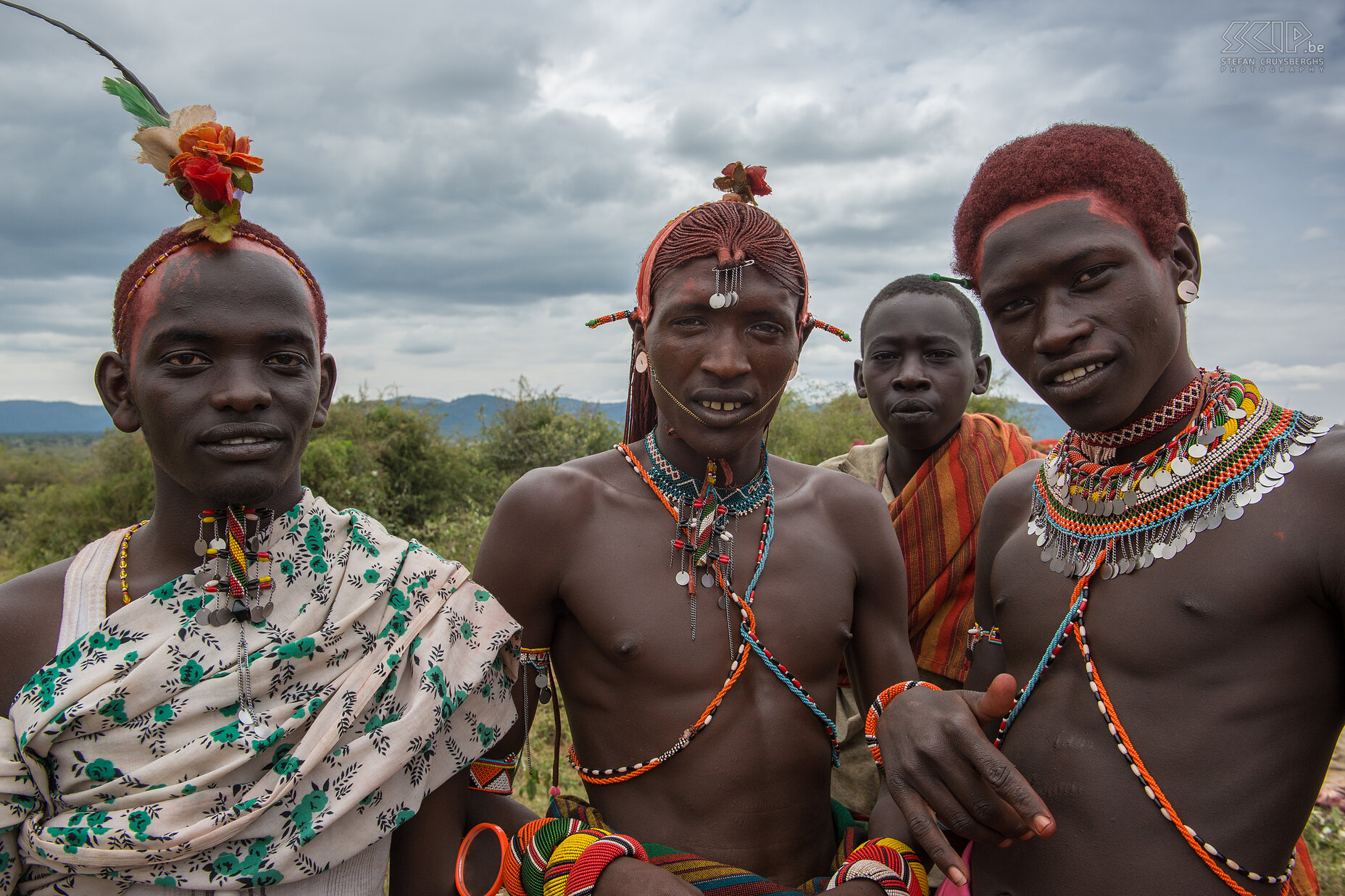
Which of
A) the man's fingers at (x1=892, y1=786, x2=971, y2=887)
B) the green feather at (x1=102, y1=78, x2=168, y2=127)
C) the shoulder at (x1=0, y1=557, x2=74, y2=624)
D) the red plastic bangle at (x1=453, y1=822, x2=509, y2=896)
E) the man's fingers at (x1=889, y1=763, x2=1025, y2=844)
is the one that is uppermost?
the green feather at (x1=102, y1=78, x2=168, y2=127)

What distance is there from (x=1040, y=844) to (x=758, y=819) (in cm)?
69

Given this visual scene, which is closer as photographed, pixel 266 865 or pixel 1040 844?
pixel 266 865

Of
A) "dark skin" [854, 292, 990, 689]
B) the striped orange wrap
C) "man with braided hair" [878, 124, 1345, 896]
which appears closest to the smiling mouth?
"man with braided hair" [878, 124, 1345, 896]

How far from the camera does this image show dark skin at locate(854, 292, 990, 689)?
11.3 feet

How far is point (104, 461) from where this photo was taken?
41.2ft

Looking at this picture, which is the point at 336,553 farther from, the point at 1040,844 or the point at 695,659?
the point at 1040,844

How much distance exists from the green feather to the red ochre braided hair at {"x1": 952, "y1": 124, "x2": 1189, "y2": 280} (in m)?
2.02

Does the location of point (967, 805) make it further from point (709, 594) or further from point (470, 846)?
point (470, 846)

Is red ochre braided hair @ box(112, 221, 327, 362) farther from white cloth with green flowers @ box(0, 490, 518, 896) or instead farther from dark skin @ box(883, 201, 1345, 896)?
dark skin @ box(883, 201, 1345, 896)

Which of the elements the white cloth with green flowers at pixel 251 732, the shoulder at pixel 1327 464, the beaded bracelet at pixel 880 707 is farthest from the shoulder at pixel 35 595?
the shoulder at pixel 1327 464

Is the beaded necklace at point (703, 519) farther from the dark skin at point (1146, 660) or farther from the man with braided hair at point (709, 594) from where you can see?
the dark skin at point (1146, 660)

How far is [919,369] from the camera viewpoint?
3447 millimetres

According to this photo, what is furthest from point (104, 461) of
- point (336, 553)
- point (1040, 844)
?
point (1040, 844)

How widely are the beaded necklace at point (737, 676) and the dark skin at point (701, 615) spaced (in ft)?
0.08
